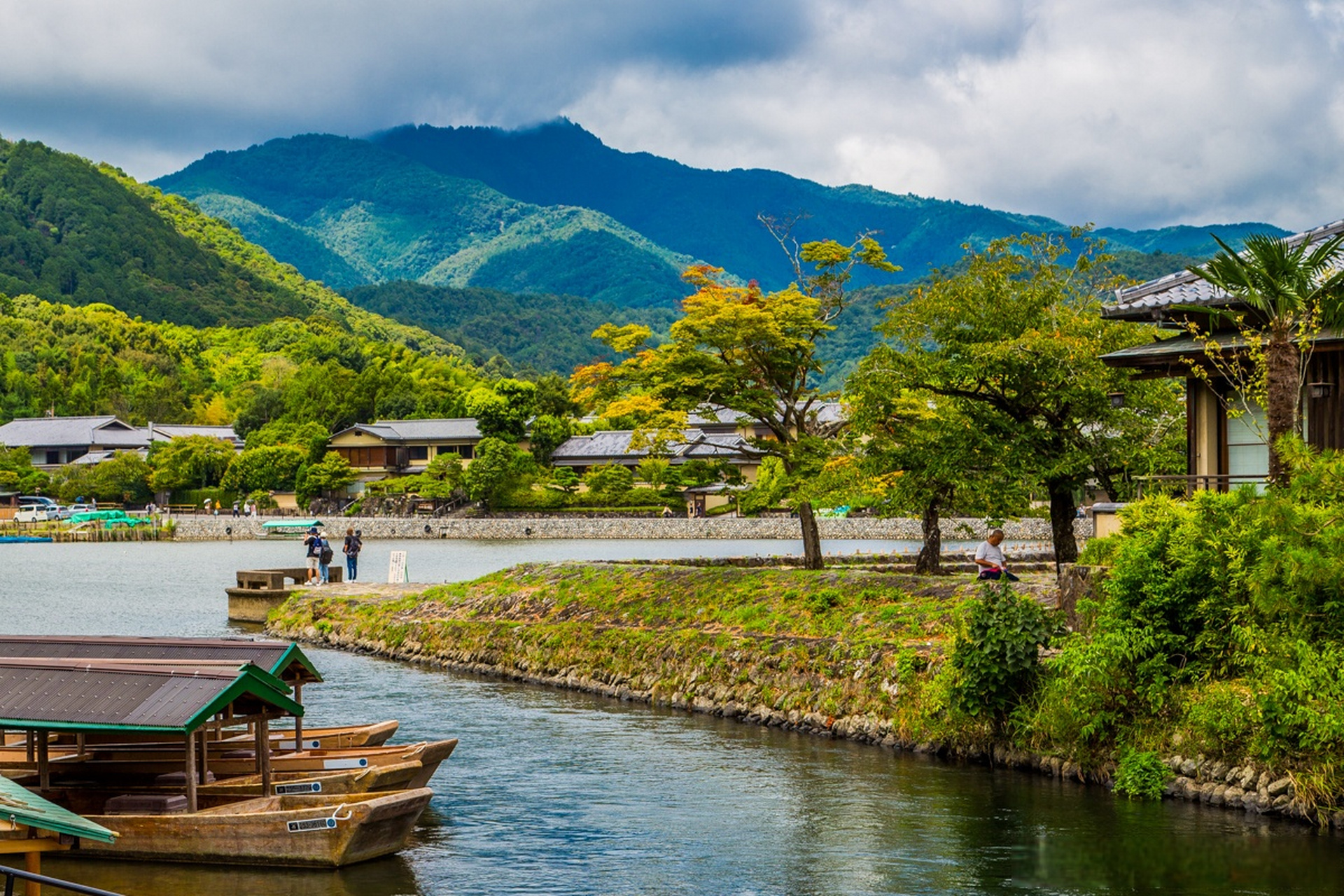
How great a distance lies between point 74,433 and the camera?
132 meters

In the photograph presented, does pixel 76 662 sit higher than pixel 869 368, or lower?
lower

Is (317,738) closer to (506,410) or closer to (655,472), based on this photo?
(655,472)

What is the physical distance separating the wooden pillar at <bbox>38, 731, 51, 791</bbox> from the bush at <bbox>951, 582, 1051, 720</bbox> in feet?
42.0

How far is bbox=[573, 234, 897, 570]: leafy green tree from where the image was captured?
33.6 m

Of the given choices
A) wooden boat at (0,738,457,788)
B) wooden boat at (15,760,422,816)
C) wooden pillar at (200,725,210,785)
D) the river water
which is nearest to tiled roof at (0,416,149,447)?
the river water

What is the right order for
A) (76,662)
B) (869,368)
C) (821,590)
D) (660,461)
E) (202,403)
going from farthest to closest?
(202,403)
(660,461)
(869,368)
(821,590)
(76,662)

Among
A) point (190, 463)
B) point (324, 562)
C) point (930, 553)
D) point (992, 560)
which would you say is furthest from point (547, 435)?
point (992, 560)

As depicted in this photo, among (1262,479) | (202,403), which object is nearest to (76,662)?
(1262,479)

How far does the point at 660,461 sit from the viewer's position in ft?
347

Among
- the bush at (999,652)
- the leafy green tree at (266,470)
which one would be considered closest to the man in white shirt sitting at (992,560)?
the bush at (999,652)

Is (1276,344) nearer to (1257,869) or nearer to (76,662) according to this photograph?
(1257,869)

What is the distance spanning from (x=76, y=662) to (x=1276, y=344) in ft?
55.1

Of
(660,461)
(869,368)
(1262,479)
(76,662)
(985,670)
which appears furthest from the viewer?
(660,461)

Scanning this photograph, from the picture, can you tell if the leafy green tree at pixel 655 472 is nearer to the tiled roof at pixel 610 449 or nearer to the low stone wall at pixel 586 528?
the tiled roof at pixel 610 449
